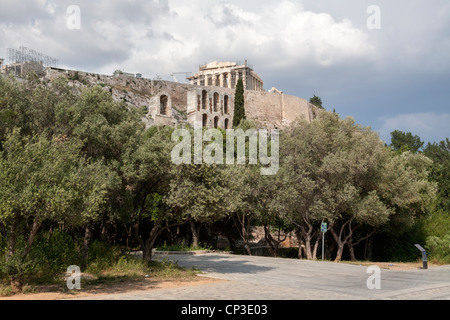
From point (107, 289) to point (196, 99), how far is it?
176 feet

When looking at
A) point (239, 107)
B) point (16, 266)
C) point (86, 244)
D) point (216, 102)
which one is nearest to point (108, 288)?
point (16, 266)

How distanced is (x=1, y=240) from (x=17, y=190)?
15.8 feet

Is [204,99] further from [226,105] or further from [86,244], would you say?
[86,244]

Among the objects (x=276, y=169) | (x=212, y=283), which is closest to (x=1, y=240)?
(x=212, y=283)

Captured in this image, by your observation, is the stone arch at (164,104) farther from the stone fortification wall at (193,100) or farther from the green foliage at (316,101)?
the green foliage at (316,101)

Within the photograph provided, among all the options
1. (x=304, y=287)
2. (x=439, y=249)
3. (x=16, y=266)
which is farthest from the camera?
(x=439, y=249)

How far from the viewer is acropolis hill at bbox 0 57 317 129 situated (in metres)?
63.7

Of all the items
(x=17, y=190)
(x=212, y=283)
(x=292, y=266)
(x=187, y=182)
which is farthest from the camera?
(x=292, y=266)

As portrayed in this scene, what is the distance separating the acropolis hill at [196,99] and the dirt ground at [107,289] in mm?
42097

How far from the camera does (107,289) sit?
12297 millimetres

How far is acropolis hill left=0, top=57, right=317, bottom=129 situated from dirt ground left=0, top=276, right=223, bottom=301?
42097 millimetres
